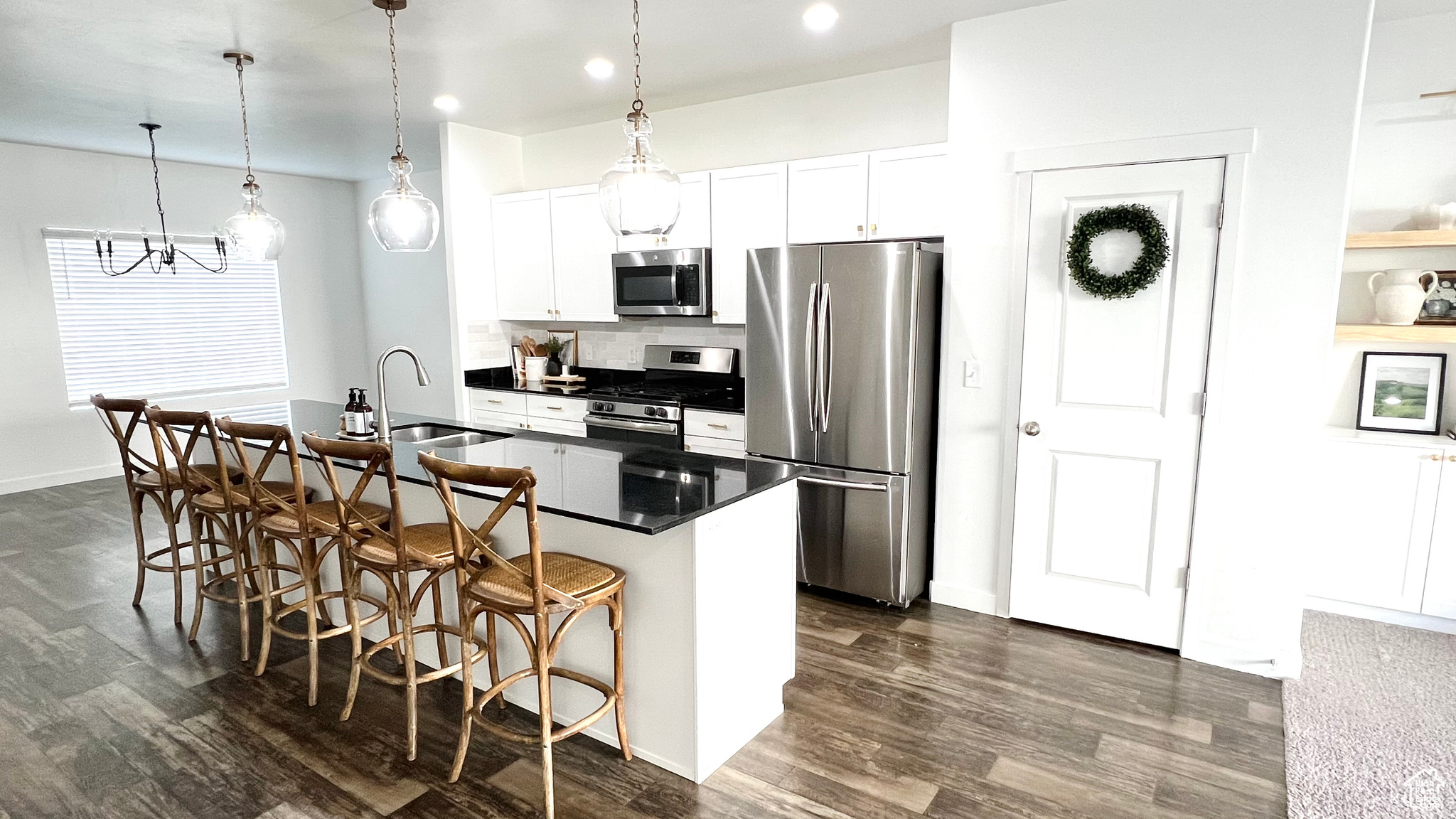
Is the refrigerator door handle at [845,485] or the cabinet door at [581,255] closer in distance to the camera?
the refrigerator door handle at [845,485]

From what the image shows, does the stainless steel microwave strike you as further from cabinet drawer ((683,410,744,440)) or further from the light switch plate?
the light switch plate

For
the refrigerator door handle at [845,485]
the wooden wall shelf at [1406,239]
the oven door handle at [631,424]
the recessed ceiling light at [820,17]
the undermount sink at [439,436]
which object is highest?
the recessed ceiling light at [820,17]

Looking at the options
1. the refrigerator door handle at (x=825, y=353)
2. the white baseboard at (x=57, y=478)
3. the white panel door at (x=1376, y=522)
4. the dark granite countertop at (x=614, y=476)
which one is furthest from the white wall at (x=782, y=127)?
the white baseboard at (x=57, y=478)

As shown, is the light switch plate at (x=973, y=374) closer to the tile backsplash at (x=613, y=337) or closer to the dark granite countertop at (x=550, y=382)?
the tile backsplash at (x=613, y=337)

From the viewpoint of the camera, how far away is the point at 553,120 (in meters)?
5.19

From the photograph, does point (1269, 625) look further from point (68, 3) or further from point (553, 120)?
point (68, 3)

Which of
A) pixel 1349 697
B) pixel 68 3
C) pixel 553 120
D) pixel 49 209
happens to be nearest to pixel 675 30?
pixel 553 120

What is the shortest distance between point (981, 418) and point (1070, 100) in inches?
54.3

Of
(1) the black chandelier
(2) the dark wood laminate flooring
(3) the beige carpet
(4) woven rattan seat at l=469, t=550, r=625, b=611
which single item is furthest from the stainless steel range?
(1) the black chandelier

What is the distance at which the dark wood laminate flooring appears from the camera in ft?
7.38

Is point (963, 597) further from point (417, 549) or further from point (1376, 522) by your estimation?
point (417, 549)

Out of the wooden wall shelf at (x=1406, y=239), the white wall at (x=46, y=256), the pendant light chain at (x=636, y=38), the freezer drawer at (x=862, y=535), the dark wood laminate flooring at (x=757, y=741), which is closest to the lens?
the dark wood laminate flooring at (x=757, y=741)

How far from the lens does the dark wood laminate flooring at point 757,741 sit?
2250 millimetres

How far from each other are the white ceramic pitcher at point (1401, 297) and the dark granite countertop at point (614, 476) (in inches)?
112
